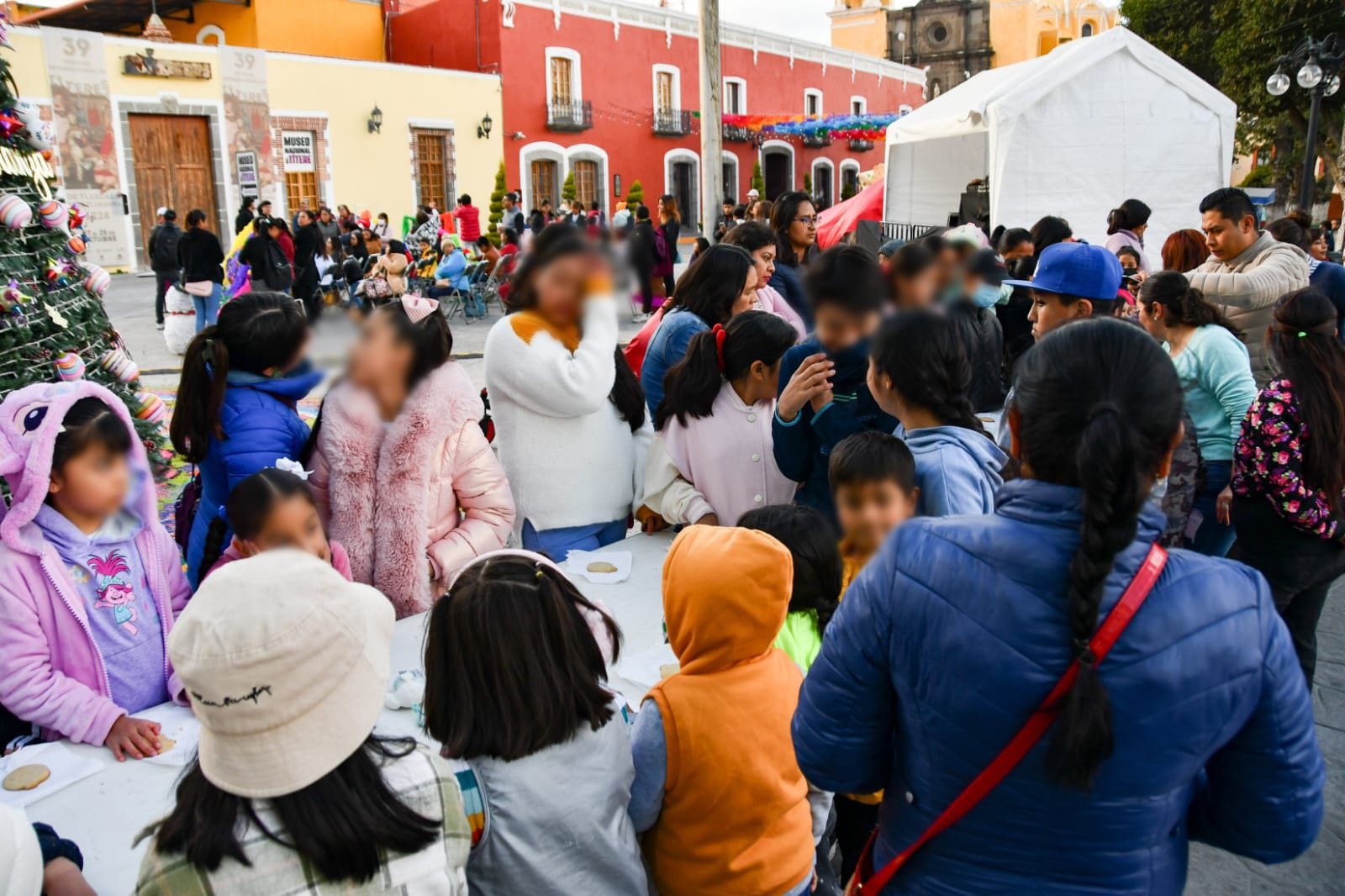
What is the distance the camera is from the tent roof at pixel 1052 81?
9.07 metres

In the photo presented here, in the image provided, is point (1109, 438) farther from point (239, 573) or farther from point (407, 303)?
point (407, 303)

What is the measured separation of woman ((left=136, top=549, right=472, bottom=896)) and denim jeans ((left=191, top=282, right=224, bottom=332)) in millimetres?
9976

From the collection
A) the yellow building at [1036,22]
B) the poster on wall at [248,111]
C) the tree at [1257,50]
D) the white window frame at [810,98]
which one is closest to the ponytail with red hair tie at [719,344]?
the tree at [1257,50]

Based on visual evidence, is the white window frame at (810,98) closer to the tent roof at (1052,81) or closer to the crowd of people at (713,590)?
the tent roof at (1052,81)

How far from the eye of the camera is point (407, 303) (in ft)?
7.27

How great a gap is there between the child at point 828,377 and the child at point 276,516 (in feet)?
3.68

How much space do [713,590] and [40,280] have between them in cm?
398

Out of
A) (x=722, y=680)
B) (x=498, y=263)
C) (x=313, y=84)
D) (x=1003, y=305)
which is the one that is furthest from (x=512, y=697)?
(x=313, y=84)

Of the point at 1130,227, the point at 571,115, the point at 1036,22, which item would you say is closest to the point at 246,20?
the point at 571,115

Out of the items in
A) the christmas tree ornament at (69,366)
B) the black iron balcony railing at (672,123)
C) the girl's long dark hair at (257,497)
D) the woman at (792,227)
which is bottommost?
the girl's long dark hair at (257,497)

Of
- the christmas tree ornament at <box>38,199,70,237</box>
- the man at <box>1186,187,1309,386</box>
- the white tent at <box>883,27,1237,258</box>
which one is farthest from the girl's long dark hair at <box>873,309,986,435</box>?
the white tent at <box>883,27,1237,258</box>

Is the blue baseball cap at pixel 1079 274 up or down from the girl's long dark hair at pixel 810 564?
up

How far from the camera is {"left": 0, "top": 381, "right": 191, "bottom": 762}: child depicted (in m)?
1.93

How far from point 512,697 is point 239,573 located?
452 mm
